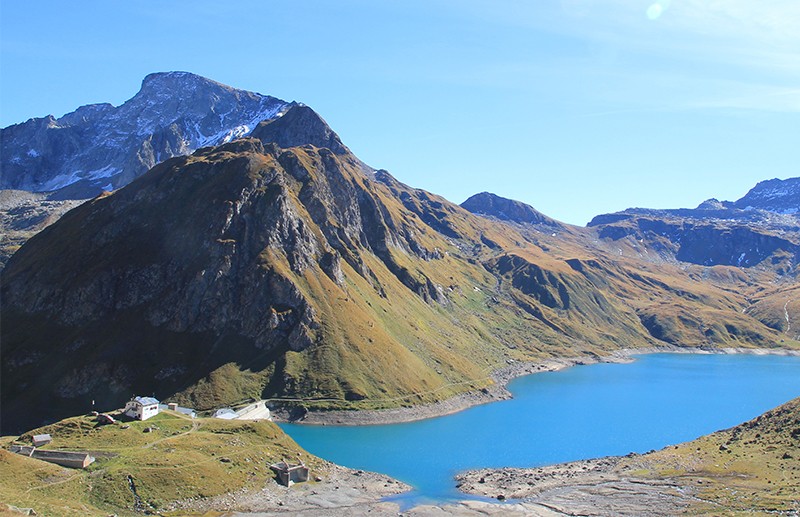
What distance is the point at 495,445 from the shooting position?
141 metres

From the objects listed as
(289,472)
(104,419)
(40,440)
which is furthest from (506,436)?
(40,440)

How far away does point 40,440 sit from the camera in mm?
90875

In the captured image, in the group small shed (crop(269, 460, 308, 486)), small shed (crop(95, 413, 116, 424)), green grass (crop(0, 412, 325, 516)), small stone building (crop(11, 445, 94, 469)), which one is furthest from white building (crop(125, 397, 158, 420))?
small shed (crop(269, 460, 308, 486))

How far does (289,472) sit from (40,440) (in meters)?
36.6

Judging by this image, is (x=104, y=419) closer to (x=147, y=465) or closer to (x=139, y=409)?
(x=139, y=409)

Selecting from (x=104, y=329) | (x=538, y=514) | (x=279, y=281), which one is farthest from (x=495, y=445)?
(x=104, y=329)

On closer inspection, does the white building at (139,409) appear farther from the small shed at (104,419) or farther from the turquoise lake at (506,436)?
the turquoise lake at (506,436)

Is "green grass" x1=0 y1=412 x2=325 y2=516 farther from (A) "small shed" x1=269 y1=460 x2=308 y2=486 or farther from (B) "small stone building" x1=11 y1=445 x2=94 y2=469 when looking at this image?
(B) "small stone building" x1=11 y1=445 x2=94 y2=469

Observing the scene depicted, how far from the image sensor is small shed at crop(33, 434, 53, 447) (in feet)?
297

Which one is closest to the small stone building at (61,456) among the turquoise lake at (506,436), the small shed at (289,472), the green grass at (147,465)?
the green grass at (147,465)

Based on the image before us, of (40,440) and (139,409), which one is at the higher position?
(139,409)

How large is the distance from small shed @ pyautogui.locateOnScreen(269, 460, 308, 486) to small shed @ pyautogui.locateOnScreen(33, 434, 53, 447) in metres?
33.1

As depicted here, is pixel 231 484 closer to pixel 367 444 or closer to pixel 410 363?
pixel 367 444

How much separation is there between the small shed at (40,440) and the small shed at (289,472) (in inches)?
1302
